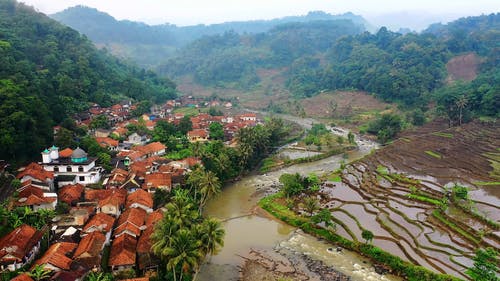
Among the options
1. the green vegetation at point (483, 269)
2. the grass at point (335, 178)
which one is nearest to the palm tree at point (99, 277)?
the green vegetation at point (483, 269)

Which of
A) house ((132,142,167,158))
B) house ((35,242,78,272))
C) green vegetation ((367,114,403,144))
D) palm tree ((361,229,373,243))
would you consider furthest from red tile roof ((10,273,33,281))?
green vegetation ((367,114,403,144))

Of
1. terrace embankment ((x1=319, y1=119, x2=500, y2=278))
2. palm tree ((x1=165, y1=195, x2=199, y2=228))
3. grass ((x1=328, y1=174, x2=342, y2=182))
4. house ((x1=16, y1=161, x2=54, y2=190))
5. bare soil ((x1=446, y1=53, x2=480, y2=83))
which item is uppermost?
bare soil ((x1=446, y1=53, x2=480, y2=83))

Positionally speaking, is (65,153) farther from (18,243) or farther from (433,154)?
(433,154)

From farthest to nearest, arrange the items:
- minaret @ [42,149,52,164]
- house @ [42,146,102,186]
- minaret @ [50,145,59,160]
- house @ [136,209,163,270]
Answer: minaret @ [50,145,59,160] → house @ [42,146,102,186] → minaret @ [42,149,52,164] → house @ [136,209,163,270]

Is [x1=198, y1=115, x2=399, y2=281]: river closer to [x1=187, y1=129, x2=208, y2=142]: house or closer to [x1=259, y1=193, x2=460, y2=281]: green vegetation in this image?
[x1=259, y1=193, x2=460, y2=281]: green vegetation

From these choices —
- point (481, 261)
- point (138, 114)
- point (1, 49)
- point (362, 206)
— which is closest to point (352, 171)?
point (362, 206)

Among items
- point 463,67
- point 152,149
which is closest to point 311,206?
point 152,149
